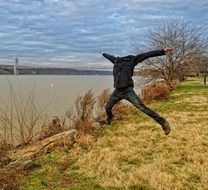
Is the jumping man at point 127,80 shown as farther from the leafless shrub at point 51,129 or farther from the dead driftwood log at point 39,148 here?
the leafless shrub at point 51,129

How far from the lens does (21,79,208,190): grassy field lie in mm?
7357

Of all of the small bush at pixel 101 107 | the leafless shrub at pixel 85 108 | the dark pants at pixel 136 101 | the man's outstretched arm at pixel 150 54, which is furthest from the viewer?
the small bush at pixel 101 107

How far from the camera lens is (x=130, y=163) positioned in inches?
350

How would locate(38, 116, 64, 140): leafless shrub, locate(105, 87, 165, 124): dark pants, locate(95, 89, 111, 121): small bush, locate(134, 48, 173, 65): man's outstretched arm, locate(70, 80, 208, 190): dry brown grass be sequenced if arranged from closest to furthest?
locate(70, 80, 208, 190): dry brown grass, locate(134, 48, 173, 65): man's outstretched arm, locate(105, 87, 165, 124): dark pants, locate(38, 116, 64, 140): leafless shrub, locate(95, 89, 111, 121): small bush

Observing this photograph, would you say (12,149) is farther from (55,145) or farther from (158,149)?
(158,149)

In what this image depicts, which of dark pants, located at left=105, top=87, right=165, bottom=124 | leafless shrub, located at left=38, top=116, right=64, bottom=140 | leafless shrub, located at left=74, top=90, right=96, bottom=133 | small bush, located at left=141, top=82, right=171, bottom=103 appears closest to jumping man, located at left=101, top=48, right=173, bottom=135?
dark pants, located at left=105, top=87, right=165, bottom=124

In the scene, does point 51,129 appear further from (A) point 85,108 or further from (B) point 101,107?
(B) point 101,107

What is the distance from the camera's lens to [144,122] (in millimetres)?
15383

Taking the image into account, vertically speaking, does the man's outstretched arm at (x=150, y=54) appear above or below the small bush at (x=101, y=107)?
above

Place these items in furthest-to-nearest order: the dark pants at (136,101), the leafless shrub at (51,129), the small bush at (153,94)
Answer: the small bush at (153,94) → the leafless shrub at (51,129) → the dark pants at (136,101)

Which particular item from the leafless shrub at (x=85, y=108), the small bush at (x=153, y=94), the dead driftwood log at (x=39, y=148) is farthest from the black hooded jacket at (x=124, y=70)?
the small bush at (x=153, y=94)

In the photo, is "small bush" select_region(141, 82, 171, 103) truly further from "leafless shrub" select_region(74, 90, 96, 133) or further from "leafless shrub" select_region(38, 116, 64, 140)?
"leafless shrub" select_region(38, 116, 64, 140)

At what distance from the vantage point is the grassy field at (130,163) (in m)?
7.36

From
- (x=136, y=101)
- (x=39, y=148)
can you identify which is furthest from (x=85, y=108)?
(x=136, y=101)
